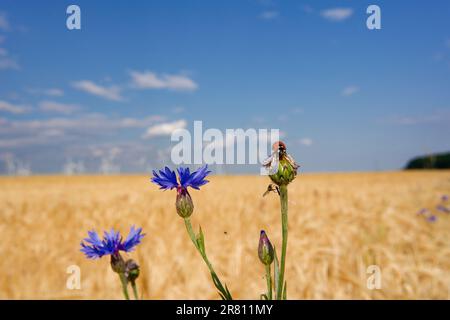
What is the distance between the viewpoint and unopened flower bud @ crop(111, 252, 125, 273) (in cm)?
117

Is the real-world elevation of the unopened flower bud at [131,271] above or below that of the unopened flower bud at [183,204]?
below

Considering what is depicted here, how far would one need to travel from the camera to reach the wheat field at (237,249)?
3307 mm

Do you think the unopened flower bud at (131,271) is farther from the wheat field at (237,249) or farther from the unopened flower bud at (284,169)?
the wheat field at (237,249)

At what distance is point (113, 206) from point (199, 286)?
13.5 ft

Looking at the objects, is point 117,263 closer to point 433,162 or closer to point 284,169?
point 284,169

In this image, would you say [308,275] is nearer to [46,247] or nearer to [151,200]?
[46,247]

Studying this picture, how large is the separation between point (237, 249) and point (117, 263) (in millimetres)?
3022

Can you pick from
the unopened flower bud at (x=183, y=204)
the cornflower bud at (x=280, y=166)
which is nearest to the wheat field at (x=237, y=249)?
the unopened flower bud at (x=183, y=204)

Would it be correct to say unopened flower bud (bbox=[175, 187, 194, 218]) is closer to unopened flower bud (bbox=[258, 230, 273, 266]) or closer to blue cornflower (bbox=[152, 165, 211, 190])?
blue cornflower (bbox=[152, 165, 211, 190])

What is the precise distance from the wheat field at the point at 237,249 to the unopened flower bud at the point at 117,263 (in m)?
1.21

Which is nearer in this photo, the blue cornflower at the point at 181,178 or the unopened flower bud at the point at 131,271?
the blue cornflower at the point at 181,178

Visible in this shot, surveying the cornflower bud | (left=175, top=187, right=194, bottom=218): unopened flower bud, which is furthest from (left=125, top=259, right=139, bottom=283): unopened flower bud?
the cornflower bud
